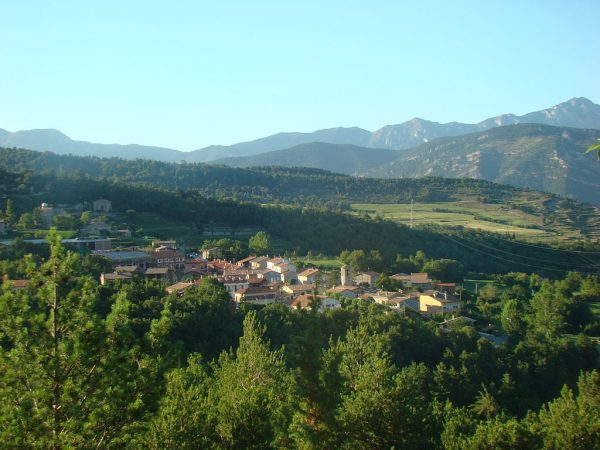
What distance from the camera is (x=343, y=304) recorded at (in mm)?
29234

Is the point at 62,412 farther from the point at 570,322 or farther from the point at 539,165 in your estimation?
the point at 539,165

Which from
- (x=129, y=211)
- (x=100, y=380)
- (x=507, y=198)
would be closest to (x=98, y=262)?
(x=129, y=211)

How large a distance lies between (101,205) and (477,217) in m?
51.6

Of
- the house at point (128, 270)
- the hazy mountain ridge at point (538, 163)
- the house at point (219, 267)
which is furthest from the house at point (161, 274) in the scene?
the hazy mountain ridge at point (538, 163)

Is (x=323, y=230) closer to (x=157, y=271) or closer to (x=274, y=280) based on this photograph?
(x=274, y=280)

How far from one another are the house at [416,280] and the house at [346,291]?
18.3 feet

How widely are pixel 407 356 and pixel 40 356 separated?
22342 mm

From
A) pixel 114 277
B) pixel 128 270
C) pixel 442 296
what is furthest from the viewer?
pixel 442 296

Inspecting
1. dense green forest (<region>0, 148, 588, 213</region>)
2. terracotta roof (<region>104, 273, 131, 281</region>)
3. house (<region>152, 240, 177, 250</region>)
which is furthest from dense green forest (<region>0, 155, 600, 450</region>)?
dense green forest (<region>0, 148, 588, 213</region>)

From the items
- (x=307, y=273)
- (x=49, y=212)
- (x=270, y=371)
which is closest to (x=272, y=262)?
(x=307, y=273)

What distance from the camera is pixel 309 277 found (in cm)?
3788

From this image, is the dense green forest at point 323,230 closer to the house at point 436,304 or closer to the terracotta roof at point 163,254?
the house at point 436,304

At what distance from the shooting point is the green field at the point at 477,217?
2781 inches

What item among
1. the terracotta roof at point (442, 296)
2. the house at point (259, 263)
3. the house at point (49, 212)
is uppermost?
the house at point (49, 212)
